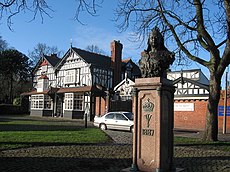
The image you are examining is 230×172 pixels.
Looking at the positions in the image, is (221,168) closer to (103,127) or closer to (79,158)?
(79,158)

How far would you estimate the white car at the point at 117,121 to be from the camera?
19.9 metres

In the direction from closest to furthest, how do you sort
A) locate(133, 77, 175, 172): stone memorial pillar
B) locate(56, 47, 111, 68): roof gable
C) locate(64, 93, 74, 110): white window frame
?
locate(133, 77, 175, 172): stone memorial pillar → locate(64, 93, 74, 110): white window frame → locate(56, 47, 111, 68): roof gable

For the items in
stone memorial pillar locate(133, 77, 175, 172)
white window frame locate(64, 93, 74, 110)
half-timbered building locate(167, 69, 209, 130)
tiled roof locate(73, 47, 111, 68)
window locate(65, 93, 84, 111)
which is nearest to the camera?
stone memorial pillar locate(133, 77, 175, 172)

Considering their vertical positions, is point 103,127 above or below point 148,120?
below

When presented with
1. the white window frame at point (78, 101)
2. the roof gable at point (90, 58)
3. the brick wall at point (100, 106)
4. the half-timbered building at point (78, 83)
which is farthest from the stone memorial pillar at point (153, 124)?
the white window frame at point (78, 101)

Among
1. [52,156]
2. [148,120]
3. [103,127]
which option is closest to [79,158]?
[52,156]

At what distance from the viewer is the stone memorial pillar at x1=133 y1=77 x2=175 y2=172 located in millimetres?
6887

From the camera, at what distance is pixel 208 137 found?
14773 millimetres

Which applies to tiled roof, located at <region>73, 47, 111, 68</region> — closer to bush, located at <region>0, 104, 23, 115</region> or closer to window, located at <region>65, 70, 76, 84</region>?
window, located at <region>65, 70, 76, 84</region>

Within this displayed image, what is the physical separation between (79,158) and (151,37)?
4.52 metres

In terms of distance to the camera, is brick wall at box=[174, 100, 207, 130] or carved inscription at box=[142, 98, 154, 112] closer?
carved inscription at box=[142, 98, 154, 112]

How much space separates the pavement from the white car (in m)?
8.47

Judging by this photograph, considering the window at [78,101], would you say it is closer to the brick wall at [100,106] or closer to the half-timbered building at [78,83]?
the half-timbered building at [78,83]

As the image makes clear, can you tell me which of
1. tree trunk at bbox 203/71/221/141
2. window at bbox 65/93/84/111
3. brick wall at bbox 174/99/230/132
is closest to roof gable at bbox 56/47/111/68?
window at bbox 65/93/84/111
